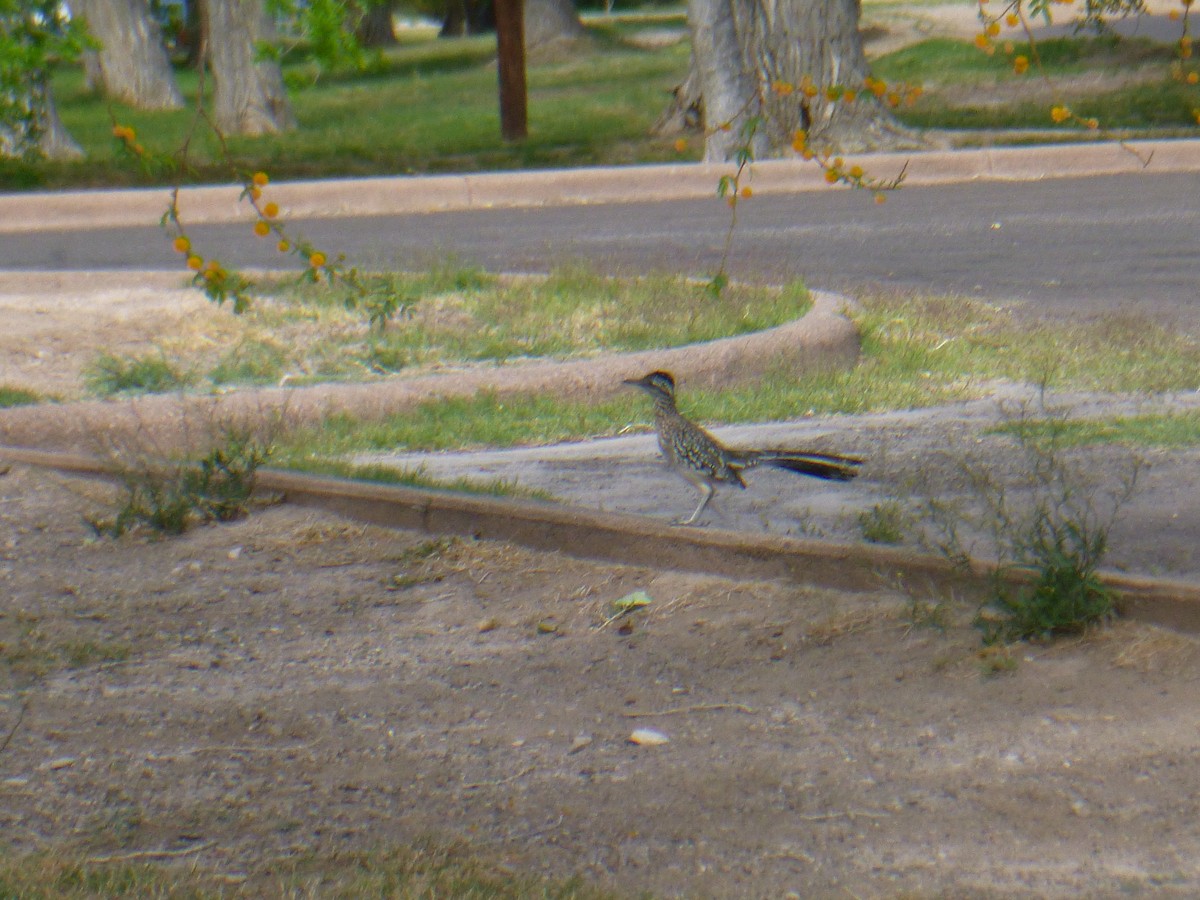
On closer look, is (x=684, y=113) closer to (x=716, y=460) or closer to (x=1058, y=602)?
(x=716, y=460)

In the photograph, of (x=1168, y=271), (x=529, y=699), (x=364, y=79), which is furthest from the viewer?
(x=364, y=79)

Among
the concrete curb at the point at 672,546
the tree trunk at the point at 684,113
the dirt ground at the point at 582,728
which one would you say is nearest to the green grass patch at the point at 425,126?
the tree trunk at the point at 684,113

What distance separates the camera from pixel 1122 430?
6.40 m

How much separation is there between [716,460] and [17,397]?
3.83 m

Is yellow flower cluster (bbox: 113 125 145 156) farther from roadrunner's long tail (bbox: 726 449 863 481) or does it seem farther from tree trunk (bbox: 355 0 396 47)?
tree trunk (bbox: 355 0 396 47)

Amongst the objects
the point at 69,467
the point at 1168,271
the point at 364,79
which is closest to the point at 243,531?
the point at 69,467

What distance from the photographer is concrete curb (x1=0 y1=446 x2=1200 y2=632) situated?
4242 millimetres

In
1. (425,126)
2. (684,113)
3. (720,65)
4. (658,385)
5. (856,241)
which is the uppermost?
(720,65)

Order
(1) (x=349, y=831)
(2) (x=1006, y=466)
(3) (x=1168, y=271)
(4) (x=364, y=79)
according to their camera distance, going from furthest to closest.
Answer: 1. (4) (x=364, y=79)
2. (3) (x=1168, y=271)
3. (2) (x=1006, y=466)
4. (1) (x=349, y=831)

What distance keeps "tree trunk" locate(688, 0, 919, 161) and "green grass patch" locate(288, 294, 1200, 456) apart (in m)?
7.14

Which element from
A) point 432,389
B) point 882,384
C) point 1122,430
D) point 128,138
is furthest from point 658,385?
point 882,384

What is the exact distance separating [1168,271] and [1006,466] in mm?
4831

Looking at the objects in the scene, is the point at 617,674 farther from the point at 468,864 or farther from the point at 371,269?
the point at 371,269

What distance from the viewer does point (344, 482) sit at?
5633 mm
